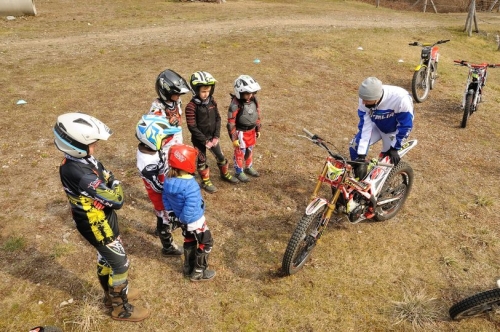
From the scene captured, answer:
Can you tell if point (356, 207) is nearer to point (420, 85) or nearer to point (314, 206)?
point (314, 206)

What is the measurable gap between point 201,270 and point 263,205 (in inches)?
77.0

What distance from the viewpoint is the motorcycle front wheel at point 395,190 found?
538 centimetres

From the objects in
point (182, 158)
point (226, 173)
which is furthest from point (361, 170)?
point (182, 158)

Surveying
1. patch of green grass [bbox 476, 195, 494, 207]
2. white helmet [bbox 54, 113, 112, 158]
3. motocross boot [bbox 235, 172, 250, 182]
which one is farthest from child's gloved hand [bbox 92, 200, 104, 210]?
patch of green grass [bbox 476, 195, 494, 207]

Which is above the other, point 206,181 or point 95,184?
point 95,184

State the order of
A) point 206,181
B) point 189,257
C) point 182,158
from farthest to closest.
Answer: point 206,181 → point 189,257 → point 182,158

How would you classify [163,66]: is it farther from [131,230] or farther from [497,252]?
[497,252]

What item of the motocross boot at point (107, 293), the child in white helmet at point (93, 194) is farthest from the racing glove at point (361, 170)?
the motocross boot at point (107, 293)

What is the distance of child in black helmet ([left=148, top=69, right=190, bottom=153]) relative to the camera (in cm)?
480

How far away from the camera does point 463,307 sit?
12.6 feet

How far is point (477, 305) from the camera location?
12.4 ft

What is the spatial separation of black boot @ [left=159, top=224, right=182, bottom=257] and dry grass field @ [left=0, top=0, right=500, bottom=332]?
0.38ft

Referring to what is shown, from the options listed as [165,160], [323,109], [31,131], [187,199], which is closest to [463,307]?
[187,199]

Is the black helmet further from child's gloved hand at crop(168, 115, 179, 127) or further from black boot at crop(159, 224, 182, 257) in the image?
black boot at crop(159, 224, 182, 257)
